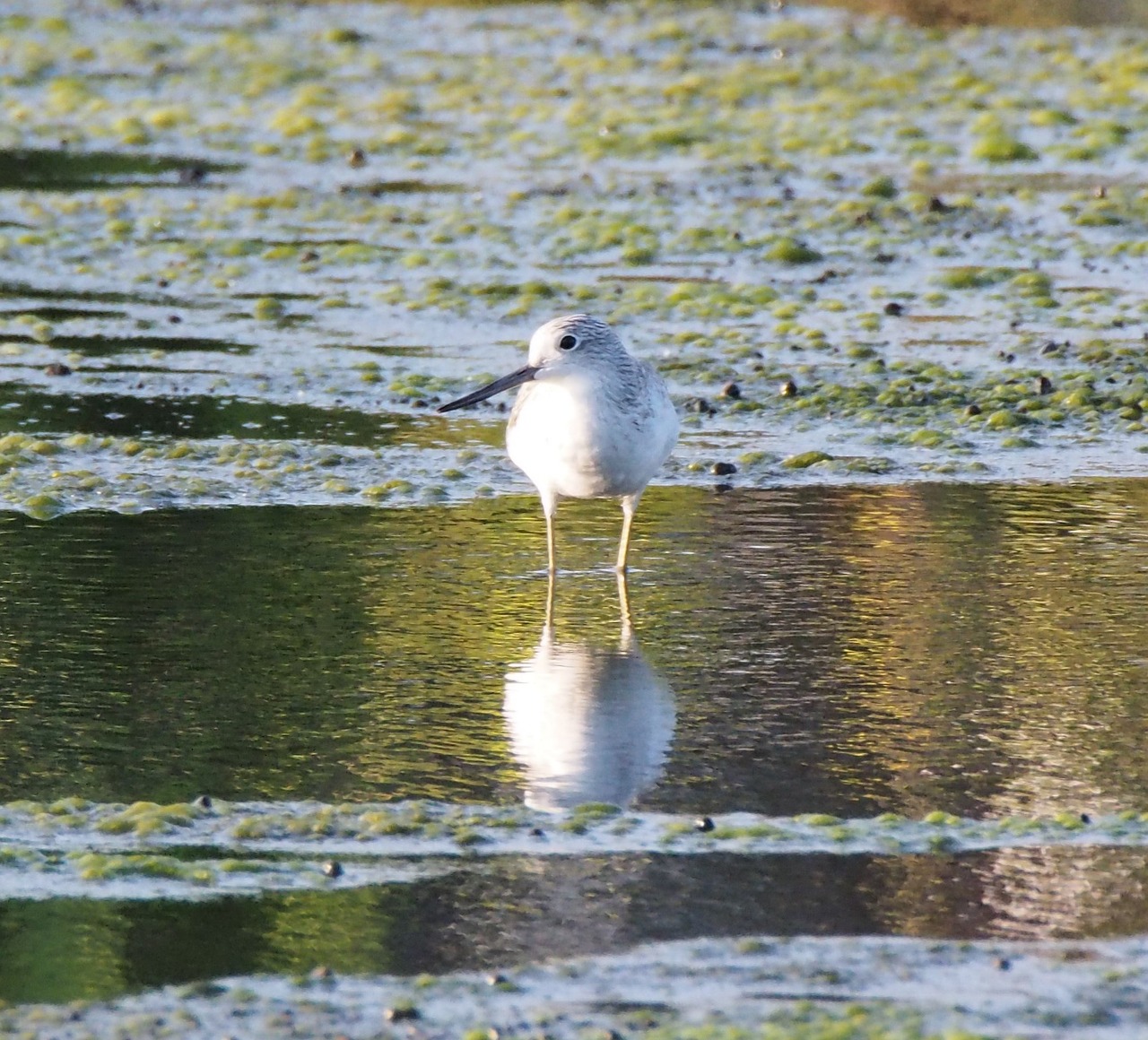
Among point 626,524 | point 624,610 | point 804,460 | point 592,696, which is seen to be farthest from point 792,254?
point 592,696

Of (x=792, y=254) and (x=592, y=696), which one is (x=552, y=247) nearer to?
(x=792, y=254)

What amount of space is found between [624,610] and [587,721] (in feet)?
4.16

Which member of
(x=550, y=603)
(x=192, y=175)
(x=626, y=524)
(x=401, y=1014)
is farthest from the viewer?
(x=192, y=175)

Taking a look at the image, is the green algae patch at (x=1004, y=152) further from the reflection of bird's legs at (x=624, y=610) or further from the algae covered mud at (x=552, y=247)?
the reflection of bird's legs at (x=624, y=610)

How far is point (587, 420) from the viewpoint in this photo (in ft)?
26.7

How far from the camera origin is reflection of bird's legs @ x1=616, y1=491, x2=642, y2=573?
8.38 m

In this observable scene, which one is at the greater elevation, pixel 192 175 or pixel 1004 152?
pixel 1004 152

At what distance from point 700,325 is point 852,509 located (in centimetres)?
366

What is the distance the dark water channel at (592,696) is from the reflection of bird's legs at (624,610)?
5cm

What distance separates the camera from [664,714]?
675 centimetres

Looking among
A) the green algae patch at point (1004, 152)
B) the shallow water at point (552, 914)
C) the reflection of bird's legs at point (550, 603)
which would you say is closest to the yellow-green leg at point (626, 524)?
the reflection of bird's legs at point (550, 603)

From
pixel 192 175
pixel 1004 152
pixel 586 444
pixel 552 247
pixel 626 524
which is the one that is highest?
pixel 1004 152

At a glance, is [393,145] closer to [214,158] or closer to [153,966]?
[214,158]

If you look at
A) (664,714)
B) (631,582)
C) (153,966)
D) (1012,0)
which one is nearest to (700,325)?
(631,582)
